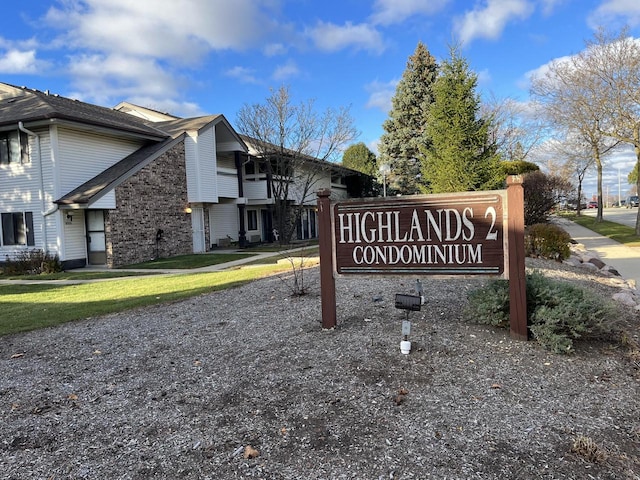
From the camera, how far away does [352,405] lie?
11.3 feet

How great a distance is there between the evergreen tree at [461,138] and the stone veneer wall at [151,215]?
11377 mm

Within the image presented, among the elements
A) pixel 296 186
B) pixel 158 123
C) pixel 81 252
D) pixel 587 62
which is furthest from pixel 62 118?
pixel 587 62

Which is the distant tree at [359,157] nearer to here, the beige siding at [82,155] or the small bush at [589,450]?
the beige siding at [82,155]

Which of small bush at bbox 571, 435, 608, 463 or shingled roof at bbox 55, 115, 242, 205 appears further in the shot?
shingled roof at bbox 55, 115, 242, 205

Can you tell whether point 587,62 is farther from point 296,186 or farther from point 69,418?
point 69,418

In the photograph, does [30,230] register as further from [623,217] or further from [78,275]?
[623,217]

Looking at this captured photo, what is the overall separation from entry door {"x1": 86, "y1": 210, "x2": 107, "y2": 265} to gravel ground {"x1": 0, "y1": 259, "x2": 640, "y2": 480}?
1193cm

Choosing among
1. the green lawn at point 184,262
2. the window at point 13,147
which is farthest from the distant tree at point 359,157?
the window at point 13,147

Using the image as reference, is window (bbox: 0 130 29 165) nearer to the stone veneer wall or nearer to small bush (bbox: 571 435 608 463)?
the stone veneer wall

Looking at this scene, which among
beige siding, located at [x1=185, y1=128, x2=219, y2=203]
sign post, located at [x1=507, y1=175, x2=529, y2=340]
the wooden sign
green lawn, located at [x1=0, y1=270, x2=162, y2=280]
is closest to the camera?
sign post, located at [x1=507, y1=175, x2=529, y2=340]

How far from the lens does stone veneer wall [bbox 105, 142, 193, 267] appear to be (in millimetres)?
16656

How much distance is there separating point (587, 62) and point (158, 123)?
20.7 metres

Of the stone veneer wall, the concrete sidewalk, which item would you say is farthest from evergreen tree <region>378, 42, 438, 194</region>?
the stone veneer wall

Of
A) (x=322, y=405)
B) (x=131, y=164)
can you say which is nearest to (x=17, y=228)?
(x=131, y=164)
